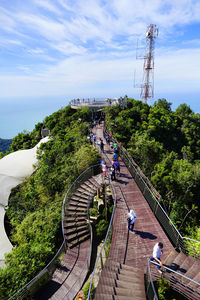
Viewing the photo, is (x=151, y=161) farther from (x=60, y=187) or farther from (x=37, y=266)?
(x=37, y=266)

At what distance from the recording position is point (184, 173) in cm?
1518

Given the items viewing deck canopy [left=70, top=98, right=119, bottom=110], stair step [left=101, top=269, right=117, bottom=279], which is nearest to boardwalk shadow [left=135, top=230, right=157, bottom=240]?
stair step [left=101, top=269, right=117, bottom=279]

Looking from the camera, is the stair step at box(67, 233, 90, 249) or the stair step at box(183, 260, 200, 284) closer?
the stair step at box(183, 260, 200, 284)

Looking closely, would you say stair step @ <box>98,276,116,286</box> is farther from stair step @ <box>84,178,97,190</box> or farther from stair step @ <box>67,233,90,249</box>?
stair step @ <box>84,178,97,190</box>

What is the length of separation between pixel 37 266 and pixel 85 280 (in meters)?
3.01

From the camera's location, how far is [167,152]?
21812 millimetres

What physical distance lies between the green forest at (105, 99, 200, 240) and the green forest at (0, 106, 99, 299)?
5.60 m

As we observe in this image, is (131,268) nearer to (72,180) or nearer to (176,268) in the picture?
(176,268)

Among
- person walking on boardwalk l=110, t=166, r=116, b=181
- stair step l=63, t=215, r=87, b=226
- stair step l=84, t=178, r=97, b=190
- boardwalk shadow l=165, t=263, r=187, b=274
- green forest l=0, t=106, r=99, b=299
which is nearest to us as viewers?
boardwalk shadow l=165, t=263, r=187, b=274

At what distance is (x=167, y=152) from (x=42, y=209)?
15.6 m

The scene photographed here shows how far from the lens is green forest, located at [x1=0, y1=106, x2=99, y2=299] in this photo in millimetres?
10336

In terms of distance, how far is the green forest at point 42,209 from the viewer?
10336 mm

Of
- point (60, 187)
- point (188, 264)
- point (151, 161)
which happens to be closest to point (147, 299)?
point (188, 264)

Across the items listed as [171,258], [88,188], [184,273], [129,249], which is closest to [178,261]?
[171,258]
